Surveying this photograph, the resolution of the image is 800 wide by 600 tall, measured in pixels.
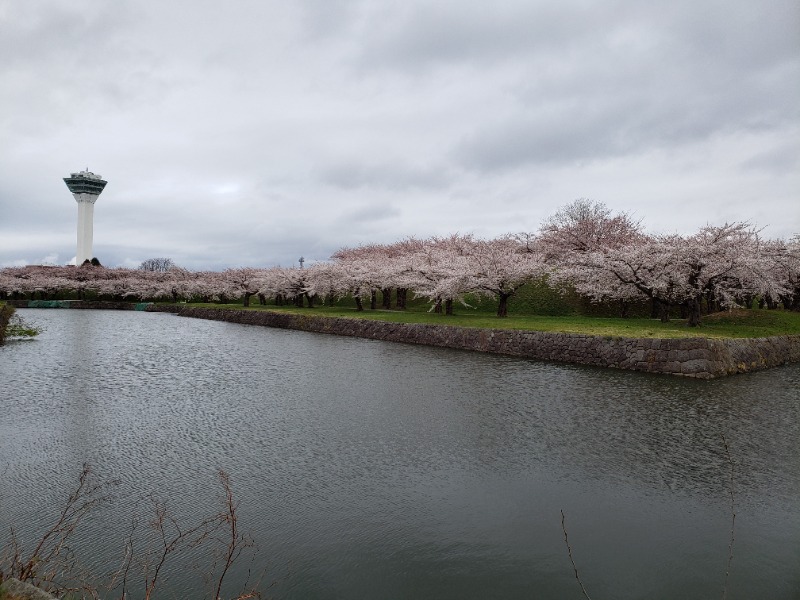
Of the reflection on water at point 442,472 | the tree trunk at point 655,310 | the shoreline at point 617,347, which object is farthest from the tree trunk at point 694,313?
the reflection on water at point 442,472

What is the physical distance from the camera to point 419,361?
73.5 feet

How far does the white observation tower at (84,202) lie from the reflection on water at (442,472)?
97.5 meters

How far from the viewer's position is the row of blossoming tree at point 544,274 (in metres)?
24.6

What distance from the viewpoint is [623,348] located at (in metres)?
20.6

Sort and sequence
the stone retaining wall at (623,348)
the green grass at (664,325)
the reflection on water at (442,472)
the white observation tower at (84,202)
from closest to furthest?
the reflection on water at (442,472), the stone retaining wall at (623,348), the green grass at (664,325), the white observation tower at (84,202)

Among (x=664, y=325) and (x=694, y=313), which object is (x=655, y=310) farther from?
(x=664, y=325)

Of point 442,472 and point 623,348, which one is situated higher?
point 623,348

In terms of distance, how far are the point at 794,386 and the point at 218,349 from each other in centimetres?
2473

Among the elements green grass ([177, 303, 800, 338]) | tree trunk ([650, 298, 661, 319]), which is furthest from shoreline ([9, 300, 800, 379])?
tree trunk ([650, 298, 661, 319])

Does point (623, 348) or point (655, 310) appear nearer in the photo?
point (623, 348)

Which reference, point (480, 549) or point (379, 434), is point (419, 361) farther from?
point (480, 549)

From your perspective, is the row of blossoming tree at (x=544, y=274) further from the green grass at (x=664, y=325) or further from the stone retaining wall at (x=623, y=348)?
the stone retaining wall at (x=623, y=348)

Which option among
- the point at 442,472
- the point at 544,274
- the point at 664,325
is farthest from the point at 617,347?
the point at 544,274

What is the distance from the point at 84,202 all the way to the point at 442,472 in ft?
384
